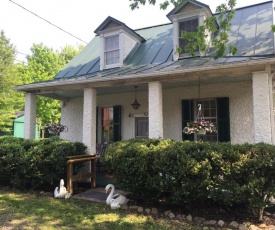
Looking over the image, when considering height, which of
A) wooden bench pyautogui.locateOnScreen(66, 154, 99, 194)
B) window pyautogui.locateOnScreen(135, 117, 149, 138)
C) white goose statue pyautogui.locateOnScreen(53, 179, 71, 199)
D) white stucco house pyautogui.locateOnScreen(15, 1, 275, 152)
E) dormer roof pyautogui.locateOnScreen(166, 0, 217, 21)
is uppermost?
dormer roof pyautogui.locateOnScreen(166, 0, 217, 21)

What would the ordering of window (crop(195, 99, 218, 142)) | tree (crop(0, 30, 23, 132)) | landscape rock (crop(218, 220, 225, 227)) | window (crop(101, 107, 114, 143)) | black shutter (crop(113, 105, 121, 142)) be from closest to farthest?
landscape rock (crop(218, 220, 225, 227))
window (crop(195, 99, 218, 142))
black shutter (crop(113, 105, 121, 142))
window (crop(101, 107, 114, 143))
tree (crop(0, 30, 23, 132))

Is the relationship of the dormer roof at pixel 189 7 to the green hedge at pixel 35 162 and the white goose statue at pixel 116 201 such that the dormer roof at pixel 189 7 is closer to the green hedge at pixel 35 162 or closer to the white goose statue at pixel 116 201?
the green hedge at pixel 35 162

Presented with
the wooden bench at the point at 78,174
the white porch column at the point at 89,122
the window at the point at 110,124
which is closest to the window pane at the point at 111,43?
the window at the point at 110,124

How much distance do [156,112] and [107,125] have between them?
370cm

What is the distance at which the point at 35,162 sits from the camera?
250 inches

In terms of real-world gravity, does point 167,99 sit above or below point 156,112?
above

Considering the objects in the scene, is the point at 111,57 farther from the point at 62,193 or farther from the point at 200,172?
the point at 200,172

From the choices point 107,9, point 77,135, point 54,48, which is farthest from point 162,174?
point 54,48

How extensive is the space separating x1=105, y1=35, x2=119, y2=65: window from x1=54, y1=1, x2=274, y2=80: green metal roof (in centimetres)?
44

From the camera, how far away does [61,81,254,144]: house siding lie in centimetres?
718

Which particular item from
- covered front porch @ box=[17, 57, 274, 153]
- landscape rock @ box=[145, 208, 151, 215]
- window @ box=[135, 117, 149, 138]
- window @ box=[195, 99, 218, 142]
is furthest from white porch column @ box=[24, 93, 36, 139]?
window @ box=[195, 99, 218, 142]

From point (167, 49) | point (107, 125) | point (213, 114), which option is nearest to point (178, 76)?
point (213, 114)

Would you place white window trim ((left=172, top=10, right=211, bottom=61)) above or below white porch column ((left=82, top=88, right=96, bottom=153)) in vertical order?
above

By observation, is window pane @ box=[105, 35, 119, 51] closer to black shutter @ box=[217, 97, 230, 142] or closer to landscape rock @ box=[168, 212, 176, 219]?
black shutter @ box=[217, 97, 230, 142]
